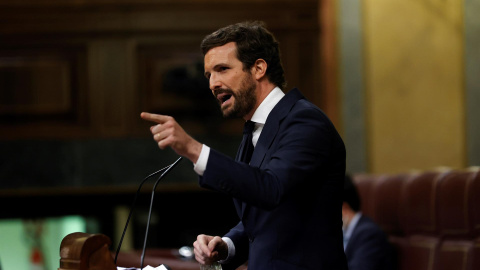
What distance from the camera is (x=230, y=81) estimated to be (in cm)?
166

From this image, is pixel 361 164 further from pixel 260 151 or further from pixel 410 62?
pixel 260 151

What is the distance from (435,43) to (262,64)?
10.6ft

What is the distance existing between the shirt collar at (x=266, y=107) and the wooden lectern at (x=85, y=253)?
527mm

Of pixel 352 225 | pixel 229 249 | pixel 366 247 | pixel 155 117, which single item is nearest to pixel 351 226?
pixel 352 225

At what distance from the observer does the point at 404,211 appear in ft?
9.63

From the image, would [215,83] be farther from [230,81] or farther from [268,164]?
[268,164]

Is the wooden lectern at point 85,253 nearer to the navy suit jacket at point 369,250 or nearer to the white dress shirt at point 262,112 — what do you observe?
the white dress shirt at point 262,112

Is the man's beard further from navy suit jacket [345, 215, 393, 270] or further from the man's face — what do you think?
navy suit jacket [345, 215, 393, 270]

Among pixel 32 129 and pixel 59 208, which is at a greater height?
pixel 32 129

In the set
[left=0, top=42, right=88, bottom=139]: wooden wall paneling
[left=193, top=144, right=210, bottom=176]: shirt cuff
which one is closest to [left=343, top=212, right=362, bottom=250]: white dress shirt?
[left=193, top=144, right=210, bottom=176]: shirt cuff

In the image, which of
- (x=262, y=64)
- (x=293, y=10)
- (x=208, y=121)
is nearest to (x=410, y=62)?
(x=293, y=10)

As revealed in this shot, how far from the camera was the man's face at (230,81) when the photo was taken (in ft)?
5.44

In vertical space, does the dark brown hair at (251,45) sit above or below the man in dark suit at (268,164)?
above

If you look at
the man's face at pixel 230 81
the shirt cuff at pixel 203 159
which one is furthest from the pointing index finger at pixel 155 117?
the man's face at pixel 230 81
